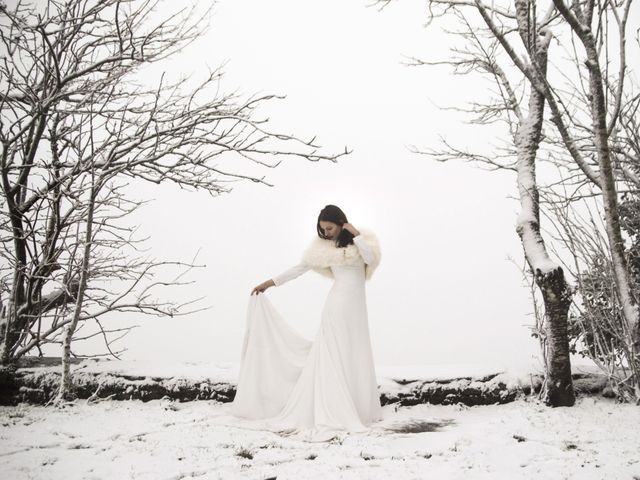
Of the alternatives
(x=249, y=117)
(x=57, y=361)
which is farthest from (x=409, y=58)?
(x=57, y=361)

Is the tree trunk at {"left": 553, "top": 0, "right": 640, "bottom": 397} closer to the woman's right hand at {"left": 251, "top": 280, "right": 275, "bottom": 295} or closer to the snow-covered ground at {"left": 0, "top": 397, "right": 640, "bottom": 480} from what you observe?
the snow-covered ground at {"left": 0, "top": 397, "right": 640, "bottom": 480}

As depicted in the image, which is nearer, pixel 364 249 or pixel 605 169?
pixel 605 169

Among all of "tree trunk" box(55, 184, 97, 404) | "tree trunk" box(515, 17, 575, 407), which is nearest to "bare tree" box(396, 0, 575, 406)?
"tree trunk" box(515, 17, 575, 407)

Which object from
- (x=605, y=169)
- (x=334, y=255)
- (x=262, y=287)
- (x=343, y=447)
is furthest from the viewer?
(x=262, y=287)

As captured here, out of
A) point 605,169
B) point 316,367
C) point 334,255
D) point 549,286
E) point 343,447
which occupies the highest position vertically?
point 605,169

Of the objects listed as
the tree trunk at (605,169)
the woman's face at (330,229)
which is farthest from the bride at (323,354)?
the tree trunk at (605,169)

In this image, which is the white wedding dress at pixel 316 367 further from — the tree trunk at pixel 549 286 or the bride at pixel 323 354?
the tree trunk at pixel 549 286

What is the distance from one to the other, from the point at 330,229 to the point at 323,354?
135 centimetres

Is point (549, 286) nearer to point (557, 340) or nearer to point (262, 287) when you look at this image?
point (557, 340)

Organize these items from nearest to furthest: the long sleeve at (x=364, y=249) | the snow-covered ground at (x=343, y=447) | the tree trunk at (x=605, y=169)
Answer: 1. the snow-covered ground at (x=343, y=447)
2. the tree trunk at (x=605, y=169)
3. the long sleeve at (x=364, y=249)

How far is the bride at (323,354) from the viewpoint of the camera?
4832 mm

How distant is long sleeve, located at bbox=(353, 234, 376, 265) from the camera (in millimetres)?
5027

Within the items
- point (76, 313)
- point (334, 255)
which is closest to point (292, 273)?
point (334, 255)

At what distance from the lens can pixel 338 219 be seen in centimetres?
521
